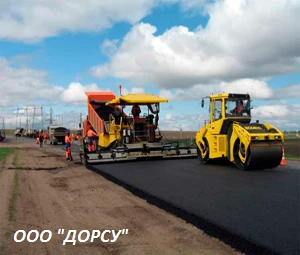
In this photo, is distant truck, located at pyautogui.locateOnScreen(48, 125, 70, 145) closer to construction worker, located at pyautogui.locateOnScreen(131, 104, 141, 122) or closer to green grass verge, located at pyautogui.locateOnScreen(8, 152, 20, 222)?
construction worker, located at pyautogui.locateOnScreen(131, 104, 141, 122)

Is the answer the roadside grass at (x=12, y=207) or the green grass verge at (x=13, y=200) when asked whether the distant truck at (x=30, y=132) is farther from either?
the roadside grass at (x=12, y=207)

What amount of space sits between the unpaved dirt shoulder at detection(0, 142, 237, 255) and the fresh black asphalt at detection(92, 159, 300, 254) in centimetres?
33

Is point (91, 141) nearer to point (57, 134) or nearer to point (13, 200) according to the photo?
point (13, 200)

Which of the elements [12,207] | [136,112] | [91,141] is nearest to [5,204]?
[12,207]

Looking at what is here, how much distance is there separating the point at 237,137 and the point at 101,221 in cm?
587

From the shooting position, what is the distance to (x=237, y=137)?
11.0 metres

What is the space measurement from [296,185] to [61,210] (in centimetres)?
467

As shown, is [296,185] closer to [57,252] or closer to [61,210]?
[61,210]

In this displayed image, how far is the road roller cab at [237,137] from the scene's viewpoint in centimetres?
1039

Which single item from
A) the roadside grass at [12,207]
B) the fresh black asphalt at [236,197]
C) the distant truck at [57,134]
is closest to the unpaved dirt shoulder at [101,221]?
the roadside grass at [12,207]

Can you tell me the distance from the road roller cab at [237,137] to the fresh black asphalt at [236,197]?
1.21 ft

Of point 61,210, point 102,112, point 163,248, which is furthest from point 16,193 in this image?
point 102,112

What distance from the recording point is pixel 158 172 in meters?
10.6

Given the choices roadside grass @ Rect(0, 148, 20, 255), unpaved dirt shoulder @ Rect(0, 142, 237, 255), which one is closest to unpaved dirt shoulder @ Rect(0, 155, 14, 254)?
roadside grass @ Rect(0, 148, 20, 255)
